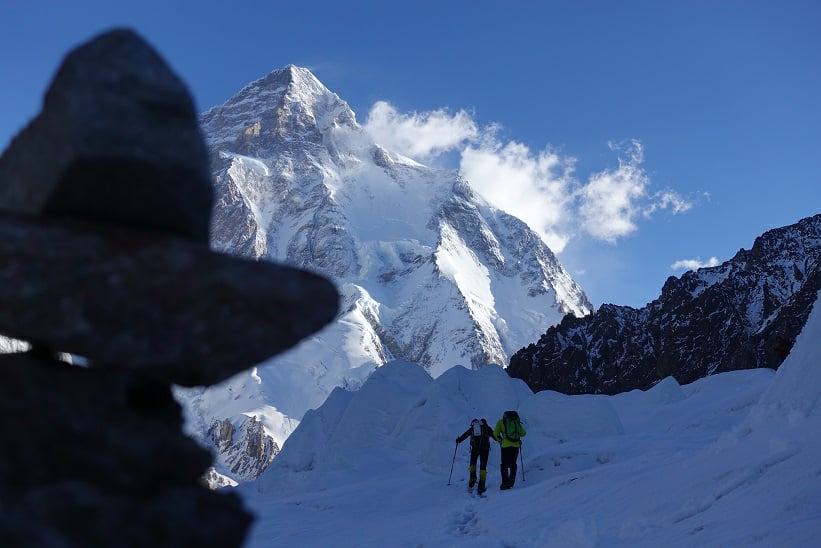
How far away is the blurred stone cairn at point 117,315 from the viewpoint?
9.46 feet

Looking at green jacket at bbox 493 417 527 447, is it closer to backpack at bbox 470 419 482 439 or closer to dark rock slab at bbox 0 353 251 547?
backpack at bbox 470 419 482 439

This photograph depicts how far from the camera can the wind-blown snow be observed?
22.0 ft

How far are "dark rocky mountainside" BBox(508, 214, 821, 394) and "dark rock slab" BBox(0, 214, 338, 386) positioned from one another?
54.2 metres

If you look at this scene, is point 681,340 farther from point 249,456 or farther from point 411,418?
point 249,456

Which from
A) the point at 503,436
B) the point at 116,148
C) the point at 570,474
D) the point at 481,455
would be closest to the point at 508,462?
the point at 503,436

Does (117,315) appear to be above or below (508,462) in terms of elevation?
above

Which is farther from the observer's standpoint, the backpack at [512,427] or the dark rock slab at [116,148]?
the backpack at [512,427]

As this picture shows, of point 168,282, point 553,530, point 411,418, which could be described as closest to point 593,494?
point 553,530

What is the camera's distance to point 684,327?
63781 millimetres

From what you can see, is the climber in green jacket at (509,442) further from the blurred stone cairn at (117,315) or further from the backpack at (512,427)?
the blurred stone cairn at (117,315)

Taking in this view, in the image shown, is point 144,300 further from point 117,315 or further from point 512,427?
point 512,427

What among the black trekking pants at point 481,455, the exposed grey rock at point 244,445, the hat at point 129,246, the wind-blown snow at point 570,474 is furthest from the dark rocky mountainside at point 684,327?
the exposed grey rock at point 244,445

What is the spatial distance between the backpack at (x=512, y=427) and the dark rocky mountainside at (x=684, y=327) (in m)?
44.5

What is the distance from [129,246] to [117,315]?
0.33 meters
